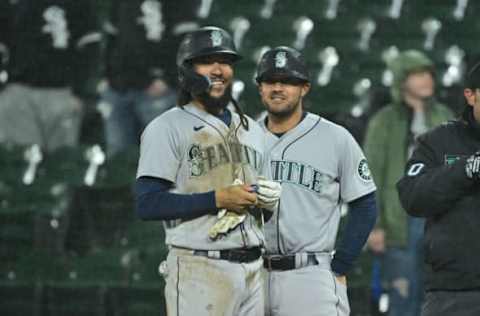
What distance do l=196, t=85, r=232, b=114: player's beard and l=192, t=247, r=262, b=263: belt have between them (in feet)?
1.65

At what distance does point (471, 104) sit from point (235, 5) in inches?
228

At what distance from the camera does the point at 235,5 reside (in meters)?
10.3

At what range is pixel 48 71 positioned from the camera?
30.8 feet

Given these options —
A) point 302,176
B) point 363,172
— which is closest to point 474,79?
point 363,172

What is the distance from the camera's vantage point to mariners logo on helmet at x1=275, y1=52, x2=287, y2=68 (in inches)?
203

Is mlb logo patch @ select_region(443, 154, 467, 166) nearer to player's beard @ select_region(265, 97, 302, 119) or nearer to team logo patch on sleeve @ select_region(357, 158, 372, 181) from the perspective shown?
team logo patch on sleeve @ select_region(357, 158, 372, 181)

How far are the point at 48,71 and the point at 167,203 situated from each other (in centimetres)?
501

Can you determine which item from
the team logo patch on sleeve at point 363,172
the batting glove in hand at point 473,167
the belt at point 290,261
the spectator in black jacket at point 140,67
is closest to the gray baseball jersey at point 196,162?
the belt at point 290,261

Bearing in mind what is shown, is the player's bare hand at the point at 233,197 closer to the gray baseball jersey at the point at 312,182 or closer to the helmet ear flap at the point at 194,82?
the helmet ear flap at the point at 194,82

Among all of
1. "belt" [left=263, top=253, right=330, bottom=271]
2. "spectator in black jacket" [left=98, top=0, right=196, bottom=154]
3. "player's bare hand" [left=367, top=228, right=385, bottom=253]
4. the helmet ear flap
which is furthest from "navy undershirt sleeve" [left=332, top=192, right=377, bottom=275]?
"spectator in black jacket" [left=98, top=0, right=196, bottom=154]

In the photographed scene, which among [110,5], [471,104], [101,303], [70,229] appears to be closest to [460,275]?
[471,104]

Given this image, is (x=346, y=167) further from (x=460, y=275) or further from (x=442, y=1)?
(x=442, y=1)

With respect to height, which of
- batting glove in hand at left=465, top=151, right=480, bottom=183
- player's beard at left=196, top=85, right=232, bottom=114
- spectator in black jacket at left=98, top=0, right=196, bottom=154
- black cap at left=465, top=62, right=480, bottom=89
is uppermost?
spectator in black jacket at left=98, top=0, right=196, bottom=154

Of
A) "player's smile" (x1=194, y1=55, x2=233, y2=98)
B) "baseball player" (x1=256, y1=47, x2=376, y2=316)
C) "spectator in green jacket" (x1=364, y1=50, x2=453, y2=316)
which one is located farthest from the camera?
"spectator in green jacket" (x1=364, y1=50, x2=453, y2=316)
